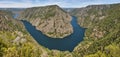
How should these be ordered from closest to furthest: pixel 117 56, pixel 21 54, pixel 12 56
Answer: pixel 12 56, pixel 21 54, pixel 117 56

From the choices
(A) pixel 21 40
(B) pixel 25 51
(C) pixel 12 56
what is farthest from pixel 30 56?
(A) pixel 21 40

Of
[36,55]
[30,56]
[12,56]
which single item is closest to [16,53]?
[12,56]

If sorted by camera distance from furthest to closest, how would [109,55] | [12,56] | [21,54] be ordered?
1. [109,55]
2. [21,54]
3. [12,56]

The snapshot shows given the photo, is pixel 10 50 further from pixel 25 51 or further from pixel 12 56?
pixel 25 51

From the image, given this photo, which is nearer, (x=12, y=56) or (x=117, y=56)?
(x=12, y=56)

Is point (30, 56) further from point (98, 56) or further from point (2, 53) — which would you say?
point (98, 56)

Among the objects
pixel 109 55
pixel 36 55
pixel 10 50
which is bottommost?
pixel 109 55

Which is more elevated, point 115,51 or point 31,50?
point 31,50

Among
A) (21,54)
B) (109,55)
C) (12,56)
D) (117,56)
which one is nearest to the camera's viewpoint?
(12,56)

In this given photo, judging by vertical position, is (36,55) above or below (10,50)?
below
